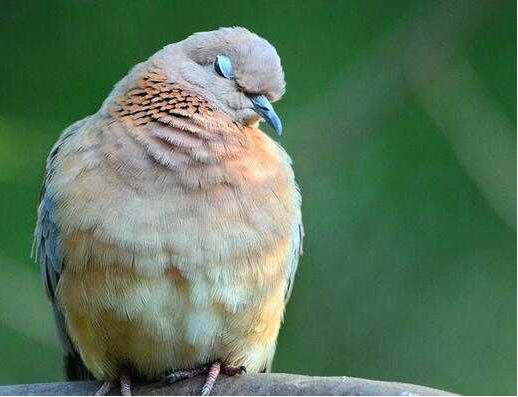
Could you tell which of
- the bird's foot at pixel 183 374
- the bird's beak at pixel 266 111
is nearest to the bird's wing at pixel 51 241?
the bird's foot at pixel 183 374

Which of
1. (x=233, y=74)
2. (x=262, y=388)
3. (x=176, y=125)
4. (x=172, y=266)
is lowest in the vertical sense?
(x=262, y=388)

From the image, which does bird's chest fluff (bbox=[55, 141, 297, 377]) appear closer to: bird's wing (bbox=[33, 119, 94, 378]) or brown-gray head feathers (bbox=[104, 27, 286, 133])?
bird's wing (bbox=[33, 119, 94, 378])

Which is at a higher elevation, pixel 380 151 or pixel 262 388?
pixel 380 151

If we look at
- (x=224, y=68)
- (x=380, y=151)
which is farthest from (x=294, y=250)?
(x=380, y=151)

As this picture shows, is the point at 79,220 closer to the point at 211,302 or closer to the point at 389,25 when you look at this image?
the point at 211,302

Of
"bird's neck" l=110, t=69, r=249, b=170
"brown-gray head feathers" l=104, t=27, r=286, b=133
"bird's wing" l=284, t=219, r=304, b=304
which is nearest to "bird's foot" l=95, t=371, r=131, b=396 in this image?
"bird's wing" l=284, t=219, r=304, b=304

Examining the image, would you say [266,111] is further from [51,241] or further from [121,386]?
[121,386]

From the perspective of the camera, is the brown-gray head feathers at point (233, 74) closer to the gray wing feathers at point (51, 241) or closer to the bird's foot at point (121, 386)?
the gray wing feathers at point (51, 241)

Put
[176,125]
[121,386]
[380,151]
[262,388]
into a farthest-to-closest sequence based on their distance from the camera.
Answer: [380,151]
[121,386]
[176,125]
[262,388]
